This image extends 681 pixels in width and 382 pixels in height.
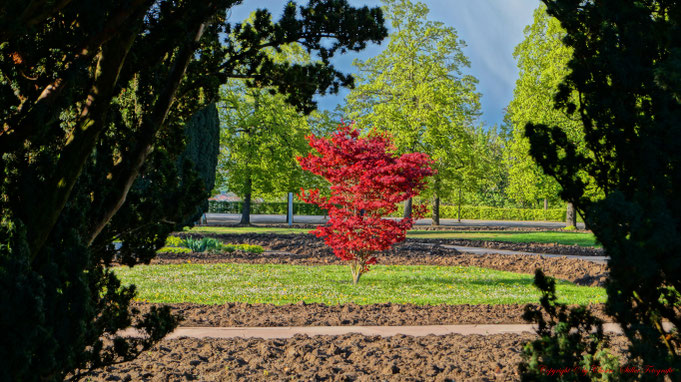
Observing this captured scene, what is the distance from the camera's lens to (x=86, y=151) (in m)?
2.95

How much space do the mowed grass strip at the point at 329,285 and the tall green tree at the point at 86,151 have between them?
14.1 ft

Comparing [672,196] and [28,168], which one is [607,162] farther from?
[28,168]

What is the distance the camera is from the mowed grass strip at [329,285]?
8.55m

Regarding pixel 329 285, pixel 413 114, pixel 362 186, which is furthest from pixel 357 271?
pixel 413 114

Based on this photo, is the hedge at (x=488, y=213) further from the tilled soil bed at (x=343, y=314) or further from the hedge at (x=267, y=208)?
the tilled soil bed at (x=343, y=314)

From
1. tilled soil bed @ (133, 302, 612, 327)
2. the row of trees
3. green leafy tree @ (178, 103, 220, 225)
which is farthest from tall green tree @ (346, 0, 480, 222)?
tilled soil bed @ (133, 302, 612, 327)

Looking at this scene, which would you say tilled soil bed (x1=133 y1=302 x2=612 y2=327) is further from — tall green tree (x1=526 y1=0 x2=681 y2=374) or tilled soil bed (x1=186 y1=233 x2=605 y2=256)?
tilled soil bed (x1=186 y1=233 x2=605 y2=256)

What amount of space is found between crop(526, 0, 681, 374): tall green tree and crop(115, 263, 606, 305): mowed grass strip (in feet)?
19.4

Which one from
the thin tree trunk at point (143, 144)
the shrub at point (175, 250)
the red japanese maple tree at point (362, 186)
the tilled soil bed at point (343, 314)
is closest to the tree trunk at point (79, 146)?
the thin tree trunk at point (143, 144)

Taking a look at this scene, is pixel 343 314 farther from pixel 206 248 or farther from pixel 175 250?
pixel 175 250

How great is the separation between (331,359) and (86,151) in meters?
2.69

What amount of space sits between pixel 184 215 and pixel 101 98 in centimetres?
137

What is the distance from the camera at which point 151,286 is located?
9.70m

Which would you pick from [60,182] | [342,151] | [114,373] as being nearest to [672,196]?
[60,182]
